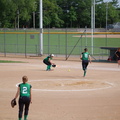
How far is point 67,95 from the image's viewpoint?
1413 cm

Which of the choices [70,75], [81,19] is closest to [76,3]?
[81,19]

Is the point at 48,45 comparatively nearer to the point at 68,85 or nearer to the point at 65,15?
the point at 68,85

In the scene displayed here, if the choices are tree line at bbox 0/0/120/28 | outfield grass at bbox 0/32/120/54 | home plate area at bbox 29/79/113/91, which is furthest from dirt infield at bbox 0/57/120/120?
tree line at bbox 0/0/120/28

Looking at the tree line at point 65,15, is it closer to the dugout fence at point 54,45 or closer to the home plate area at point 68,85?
the dugout fence at point 54,45

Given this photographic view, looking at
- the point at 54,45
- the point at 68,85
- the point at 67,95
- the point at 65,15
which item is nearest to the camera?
the point at 67,95

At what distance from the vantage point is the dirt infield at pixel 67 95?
11102 mm

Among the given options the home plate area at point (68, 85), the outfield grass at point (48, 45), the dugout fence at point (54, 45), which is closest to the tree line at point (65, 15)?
the outfield grass at point (48, 45)

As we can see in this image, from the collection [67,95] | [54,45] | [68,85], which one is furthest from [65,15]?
[67,95]

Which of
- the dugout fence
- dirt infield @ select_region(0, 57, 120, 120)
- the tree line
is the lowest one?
dirt infield @ select_region(0, 57, 120, 120)

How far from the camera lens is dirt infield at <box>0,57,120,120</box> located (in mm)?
11102

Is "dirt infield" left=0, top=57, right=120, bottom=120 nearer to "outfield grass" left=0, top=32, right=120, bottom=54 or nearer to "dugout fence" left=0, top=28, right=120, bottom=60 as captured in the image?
"dugout fence" left=0, top=28, right=120, bottom=60

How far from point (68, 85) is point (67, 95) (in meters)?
2.46

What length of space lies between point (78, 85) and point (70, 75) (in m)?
3.68

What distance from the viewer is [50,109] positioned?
11.8 metres
